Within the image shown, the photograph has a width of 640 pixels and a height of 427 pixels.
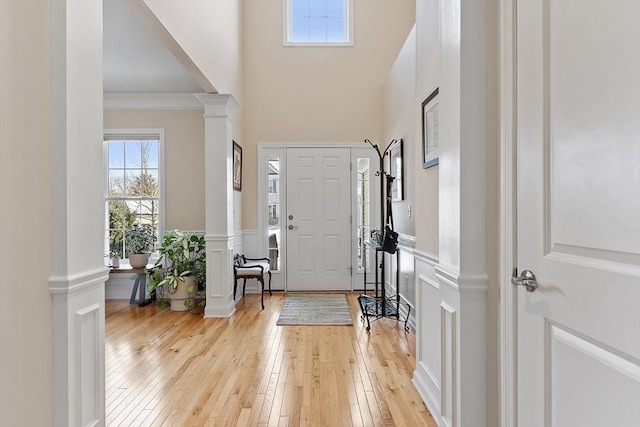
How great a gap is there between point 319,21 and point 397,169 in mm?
2854

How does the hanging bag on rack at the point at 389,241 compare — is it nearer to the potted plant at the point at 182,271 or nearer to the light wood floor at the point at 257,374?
the light wood floor at the point at 257,374

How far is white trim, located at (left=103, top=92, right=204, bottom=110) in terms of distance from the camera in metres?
5.17

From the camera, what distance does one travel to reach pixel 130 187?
5.34 metres

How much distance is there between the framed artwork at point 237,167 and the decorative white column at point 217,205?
0.62m

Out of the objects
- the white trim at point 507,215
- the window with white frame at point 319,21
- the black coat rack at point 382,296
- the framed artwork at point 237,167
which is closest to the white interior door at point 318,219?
the framed artwork at point 237,167

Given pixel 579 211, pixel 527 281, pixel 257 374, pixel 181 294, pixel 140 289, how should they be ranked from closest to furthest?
pixel 579 211, pixel 527 281, pixel 257 374, pixel 181 294, pixel 140 289

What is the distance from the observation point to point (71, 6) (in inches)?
58.2

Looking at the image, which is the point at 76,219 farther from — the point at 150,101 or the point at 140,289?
the point at 150,101

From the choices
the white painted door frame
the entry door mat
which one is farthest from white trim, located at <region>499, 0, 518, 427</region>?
the white painted door frame

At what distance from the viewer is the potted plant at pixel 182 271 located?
455cm

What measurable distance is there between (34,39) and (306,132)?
4347mm

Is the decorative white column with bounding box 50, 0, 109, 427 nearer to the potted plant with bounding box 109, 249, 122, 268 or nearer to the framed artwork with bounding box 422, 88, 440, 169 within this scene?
→ the framed artwork with bounding box 422, 88, 440, 169

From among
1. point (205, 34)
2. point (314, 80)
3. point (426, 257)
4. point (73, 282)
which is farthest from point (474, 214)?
point (314, 80)

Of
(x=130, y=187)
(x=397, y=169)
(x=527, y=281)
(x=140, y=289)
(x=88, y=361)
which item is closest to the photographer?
(x=527, y=281)
